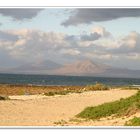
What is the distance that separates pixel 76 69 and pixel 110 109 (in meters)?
1.21

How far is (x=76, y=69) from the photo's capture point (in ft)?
49.8

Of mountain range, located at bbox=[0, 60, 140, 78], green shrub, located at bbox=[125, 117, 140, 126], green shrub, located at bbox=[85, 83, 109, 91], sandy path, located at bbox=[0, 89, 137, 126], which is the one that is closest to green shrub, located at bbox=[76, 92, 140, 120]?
sandy path, located at bbox=[0, 89, 137, 126]

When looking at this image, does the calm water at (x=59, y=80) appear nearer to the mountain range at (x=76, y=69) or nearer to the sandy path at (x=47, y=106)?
the mountain range at (x=76, y=69)

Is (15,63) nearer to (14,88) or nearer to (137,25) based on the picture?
(14,88)

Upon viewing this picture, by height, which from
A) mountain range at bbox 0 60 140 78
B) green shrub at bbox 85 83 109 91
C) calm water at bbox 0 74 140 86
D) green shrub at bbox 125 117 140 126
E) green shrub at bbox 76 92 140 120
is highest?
mountain range at bbox 0 60 140 78

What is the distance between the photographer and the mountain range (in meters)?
15.1

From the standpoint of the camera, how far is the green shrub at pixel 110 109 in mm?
15758

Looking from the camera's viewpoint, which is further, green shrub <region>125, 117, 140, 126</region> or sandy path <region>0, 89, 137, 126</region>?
sandy path <region>0, 89, 137, 126</region>

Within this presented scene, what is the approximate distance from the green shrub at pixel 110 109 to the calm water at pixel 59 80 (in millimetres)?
640

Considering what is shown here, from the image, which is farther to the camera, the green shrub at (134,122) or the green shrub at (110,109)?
the green shrub at (110,109)

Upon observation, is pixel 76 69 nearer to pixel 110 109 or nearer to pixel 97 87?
pixel 97 87

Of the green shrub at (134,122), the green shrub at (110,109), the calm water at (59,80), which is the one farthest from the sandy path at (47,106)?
the green shrub at (134,122)

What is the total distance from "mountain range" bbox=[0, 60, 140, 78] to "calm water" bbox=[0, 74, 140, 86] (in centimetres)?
8

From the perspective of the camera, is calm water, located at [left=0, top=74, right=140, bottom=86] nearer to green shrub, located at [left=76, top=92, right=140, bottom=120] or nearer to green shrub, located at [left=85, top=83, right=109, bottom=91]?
green shrub, located at [left=85, top=83, right=109, bottom=91]
